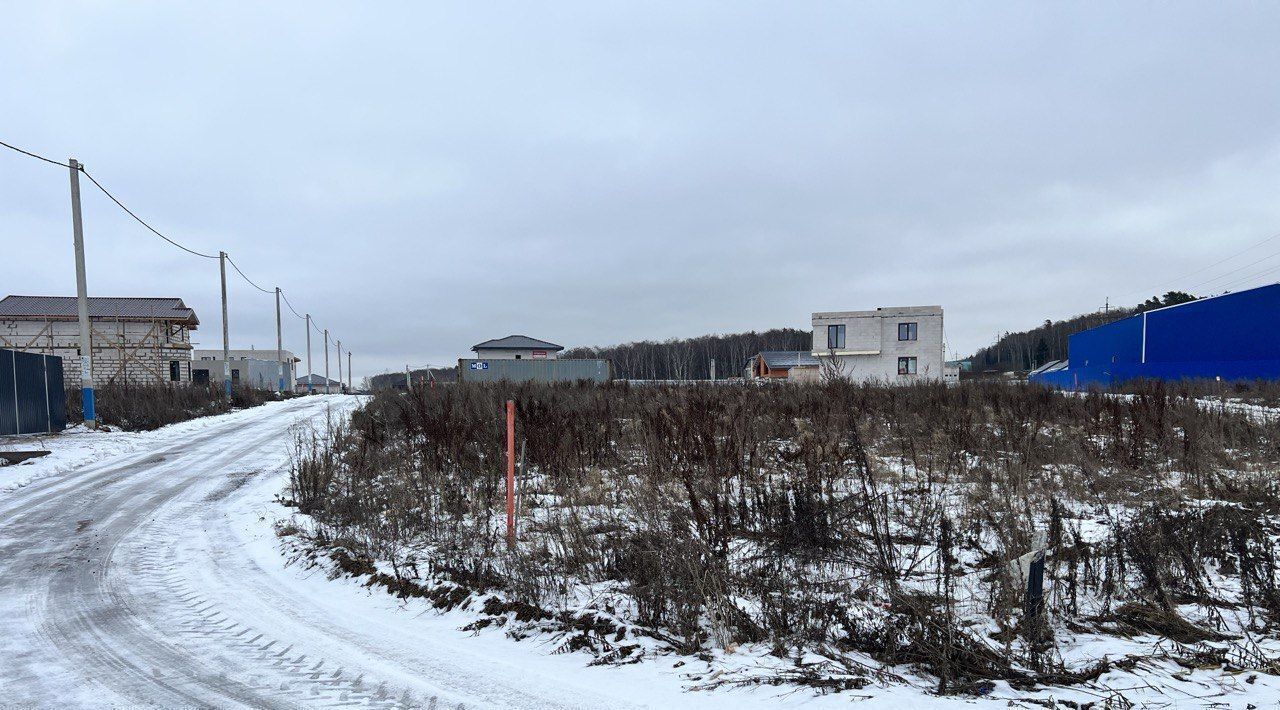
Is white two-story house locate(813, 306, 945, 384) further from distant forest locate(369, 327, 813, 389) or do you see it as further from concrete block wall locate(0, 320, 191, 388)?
concrete block wall locate(0, 320, 191, 388)

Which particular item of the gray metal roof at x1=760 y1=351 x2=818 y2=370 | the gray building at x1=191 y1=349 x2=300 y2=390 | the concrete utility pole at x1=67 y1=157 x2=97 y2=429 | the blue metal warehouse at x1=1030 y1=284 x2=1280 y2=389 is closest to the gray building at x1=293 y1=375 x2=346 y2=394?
the gray building at x1=191 y1=349 x2=300 y2=390

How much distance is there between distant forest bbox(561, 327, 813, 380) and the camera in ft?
269

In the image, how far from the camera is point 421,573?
514 cm

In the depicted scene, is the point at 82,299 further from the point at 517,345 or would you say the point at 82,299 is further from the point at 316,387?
the point at 316,387

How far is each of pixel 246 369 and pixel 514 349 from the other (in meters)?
23.0

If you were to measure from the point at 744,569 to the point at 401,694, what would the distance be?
239 centimetres

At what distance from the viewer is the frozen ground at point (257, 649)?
3.19 metres

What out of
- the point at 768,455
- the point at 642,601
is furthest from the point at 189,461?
the point at 642,601

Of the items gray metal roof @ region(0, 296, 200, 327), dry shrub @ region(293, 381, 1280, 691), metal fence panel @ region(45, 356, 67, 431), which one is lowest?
dry shrub @ region(293, 381, 1280, 691)

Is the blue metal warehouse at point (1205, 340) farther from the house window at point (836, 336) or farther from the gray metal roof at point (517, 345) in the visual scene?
the gray metal roof at point (517, 345)

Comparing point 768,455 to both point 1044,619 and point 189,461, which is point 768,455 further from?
point 189,461

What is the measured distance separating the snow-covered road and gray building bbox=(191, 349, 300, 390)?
36550 mm

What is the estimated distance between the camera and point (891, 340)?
150ft

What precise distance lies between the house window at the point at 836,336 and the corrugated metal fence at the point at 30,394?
41909 millimetres
